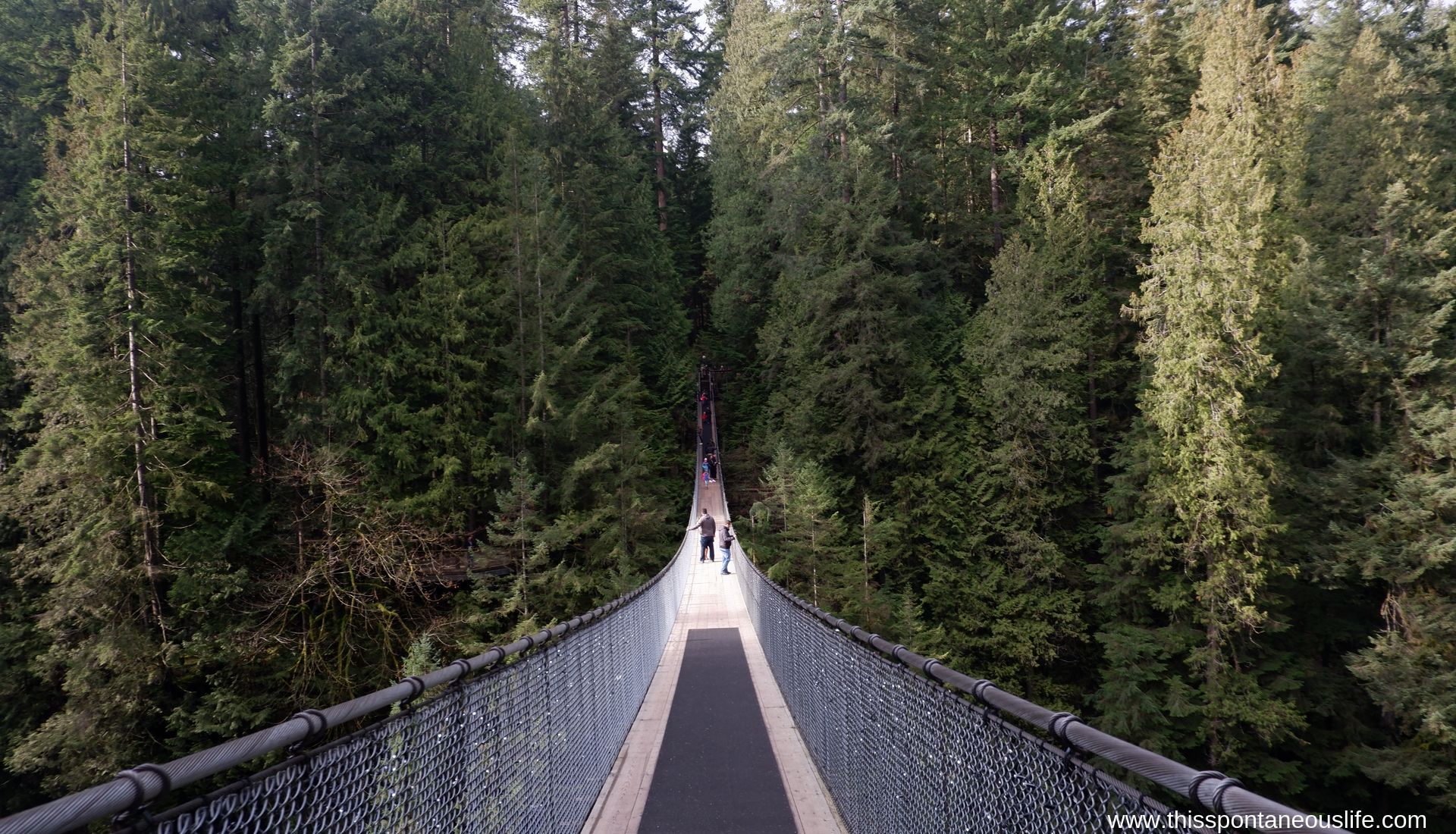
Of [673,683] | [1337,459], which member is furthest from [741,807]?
[1337,459]

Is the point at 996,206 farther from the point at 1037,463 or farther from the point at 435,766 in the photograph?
the point at 435,766

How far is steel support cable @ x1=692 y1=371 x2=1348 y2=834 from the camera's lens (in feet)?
4.26

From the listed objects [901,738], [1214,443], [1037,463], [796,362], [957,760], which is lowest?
[901,738]

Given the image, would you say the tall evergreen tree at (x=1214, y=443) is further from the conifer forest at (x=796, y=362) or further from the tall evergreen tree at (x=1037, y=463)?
the tall evergreen tree at (x=1037, y=463)

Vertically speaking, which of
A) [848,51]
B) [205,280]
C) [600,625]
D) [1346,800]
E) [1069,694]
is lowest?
[1346,800]

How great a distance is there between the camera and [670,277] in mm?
29703

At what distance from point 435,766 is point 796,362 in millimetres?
19720

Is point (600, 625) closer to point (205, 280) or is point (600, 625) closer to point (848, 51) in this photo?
point (205, 280)

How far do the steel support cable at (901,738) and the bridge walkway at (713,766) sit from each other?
7.0 inches

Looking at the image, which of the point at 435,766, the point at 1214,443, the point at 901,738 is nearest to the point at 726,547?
the point at 1214,443

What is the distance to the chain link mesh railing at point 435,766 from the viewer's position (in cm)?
133

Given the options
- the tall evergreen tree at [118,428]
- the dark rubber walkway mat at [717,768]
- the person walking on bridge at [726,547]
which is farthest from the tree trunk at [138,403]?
the dark rubber walkway mat at [717,768]

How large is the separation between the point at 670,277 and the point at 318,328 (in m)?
14.8

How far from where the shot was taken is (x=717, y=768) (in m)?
4.86
